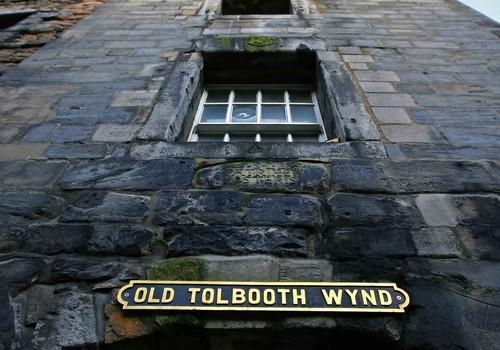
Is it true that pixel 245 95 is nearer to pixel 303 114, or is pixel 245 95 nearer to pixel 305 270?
pixel 303 114

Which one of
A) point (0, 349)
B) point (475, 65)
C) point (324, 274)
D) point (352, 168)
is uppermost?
point (475, 65)

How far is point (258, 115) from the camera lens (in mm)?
3455

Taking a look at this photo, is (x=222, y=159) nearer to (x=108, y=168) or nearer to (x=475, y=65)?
(x=108, y=168)

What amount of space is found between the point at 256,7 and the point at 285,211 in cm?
471

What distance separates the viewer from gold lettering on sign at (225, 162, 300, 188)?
88.7 inches

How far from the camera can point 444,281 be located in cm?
176

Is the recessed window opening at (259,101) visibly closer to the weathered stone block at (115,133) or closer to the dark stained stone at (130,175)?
the weathered stone block at (115,133)

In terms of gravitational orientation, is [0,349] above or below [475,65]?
below

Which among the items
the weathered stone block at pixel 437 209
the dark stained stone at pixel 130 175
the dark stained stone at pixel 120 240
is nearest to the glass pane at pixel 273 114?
the dark stained stone at pixel 130 175

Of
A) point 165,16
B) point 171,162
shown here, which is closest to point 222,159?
point 171,162

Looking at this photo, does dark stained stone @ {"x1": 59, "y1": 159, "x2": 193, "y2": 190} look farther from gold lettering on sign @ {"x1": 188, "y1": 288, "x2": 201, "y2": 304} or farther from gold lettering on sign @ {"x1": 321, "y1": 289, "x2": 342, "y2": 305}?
gold lettering on sign @ {"x1": 321, "y1": 289, "x2": 342, "y2": 305}

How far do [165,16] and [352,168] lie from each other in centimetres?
338

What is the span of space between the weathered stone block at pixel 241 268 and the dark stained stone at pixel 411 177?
0.64 metres

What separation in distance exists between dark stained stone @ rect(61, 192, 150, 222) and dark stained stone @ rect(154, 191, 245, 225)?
96 mm
